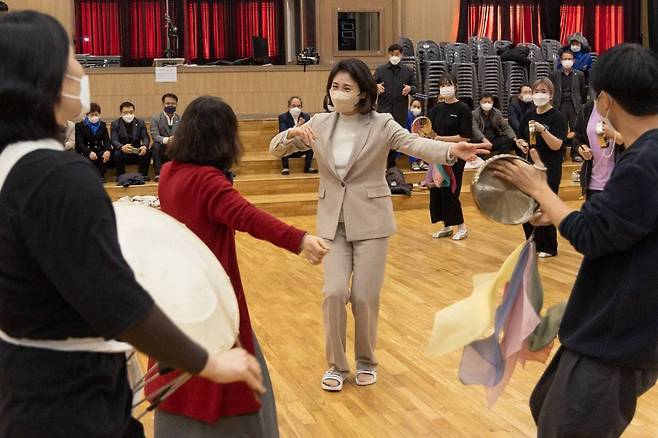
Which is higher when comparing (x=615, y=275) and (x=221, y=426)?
(x=615, y=275)

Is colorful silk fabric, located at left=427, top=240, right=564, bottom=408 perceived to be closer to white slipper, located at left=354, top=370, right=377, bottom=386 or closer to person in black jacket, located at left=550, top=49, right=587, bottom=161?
white slipper, located at left=354, top=370, right=377, bottom=386

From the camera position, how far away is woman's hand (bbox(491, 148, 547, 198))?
97.3 inches

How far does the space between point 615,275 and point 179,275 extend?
1.15m

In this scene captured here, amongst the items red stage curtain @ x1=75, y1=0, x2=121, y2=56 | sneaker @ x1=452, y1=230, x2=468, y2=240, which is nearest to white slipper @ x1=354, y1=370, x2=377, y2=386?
sneaker @ x1=452, y1=230, x2=468, y2=240

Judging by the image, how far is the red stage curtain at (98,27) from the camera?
17406 mm

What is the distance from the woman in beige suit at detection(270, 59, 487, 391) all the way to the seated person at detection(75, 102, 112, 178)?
302 inches

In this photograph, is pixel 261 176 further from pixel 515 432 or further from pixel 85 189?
pixel 85 189

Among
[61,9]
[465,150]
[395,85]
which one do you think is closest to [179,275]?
[465,150]

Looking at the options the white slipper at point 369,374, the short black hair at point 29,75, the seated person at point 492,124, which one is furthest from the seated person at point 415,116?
the short black hair at point 29,75

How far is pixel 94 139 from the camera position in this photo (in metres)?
11.9

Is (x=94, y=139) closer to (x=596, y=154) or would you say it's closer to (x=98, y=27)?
(x=98, y=27)

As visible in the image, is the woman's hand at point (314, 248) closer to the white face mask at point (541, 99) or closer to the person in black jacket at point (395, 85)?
the white face mask at point (541, 99)

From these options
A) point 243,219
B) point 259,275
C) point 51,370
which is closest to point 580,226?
point 243,219

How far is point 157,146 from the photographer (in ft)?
39.8
